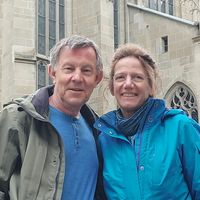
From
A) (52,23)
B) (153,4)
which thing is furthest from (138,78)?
(153,4)

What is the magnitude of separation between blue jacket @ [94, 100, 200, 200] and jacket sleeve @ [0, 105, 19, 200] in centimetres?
46

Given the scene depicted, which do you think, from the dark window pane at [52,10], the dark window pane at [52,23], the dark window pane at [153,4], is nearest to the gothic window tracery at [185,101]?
the dark window pane at [52,23]

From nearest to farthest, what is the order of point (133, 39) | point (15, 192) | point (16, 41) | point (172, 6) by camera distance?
point (15, 192), point (16, 41), point (133, 39), point (172, 6)

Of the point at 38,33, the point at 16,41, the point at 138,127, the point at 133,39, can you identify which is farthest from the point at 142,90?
the point at 133,39

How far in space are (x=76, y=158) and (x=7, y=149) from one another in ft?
1.13

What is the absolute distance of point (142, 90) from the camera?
8.41 ft

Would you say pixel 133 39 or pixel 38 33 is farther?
pixel 133 39

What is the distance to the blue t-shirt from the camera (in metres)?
2.44

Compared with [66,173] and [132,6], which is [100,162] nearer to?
[66,173]

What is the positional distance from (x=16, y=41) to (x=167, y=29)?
15.2 ft

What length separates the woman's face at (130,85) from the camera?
255 cm

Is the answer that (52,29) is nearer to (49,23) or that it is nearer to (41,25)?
(49,23)

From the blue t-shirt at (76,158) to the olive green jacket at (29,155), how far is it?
0.10 metres

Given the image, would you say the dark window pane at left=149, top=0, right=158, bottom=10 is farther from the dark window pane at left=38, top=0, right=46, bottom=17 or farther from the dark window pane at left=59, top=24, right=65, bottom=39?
the dark window pane at left=38, top=0, right=46, bottom=17
